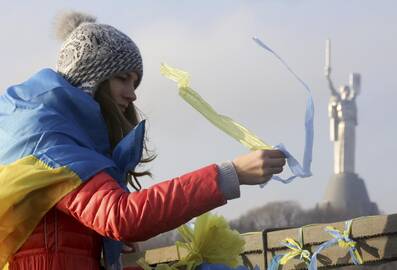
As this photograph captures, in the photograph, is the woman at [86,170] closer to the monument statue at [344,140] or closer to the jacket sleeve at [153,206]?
the jacket sleeve at [153,206]

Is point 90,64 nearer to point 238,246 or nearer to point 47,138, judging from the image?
point 47,138

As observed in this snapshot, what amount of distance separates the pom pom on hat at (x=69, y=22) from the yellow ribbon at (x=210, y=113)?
1.65 feet

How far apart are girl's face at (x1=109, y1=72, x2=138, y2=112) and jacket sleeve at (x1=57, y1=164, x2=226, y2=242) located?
0.41 meters

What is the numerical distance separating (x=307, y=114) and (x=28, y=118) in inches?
29.3

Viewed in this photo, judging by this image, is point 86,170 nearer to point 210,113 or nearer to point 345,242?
point 210,113

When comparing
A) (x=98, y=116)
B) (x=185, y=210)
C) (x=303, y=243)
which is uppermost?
(x=98, y=116)

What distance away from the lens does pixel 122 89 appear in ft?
10.4

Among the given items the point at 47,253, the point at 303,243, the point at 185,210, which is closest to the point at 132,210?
the point at 185,210

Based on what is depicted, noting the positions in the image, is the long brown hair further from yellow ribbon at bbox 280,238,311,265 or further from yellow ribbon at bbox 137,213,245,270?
yellow ribbon at bbox 280,238,311,265

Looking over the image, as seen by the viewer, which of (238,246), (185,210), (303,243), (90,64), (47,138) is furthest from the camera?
(303,243)

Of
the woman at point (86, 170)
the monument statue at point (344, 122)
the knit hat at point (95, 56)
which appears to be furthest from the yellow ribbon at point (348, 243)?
the monument statue at point (344, 122)

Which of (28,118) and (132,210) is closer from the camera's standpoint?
(132,210)

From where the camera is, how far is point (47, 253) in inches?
117

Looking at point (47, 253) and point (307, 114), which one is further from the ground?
point (307, 114)
